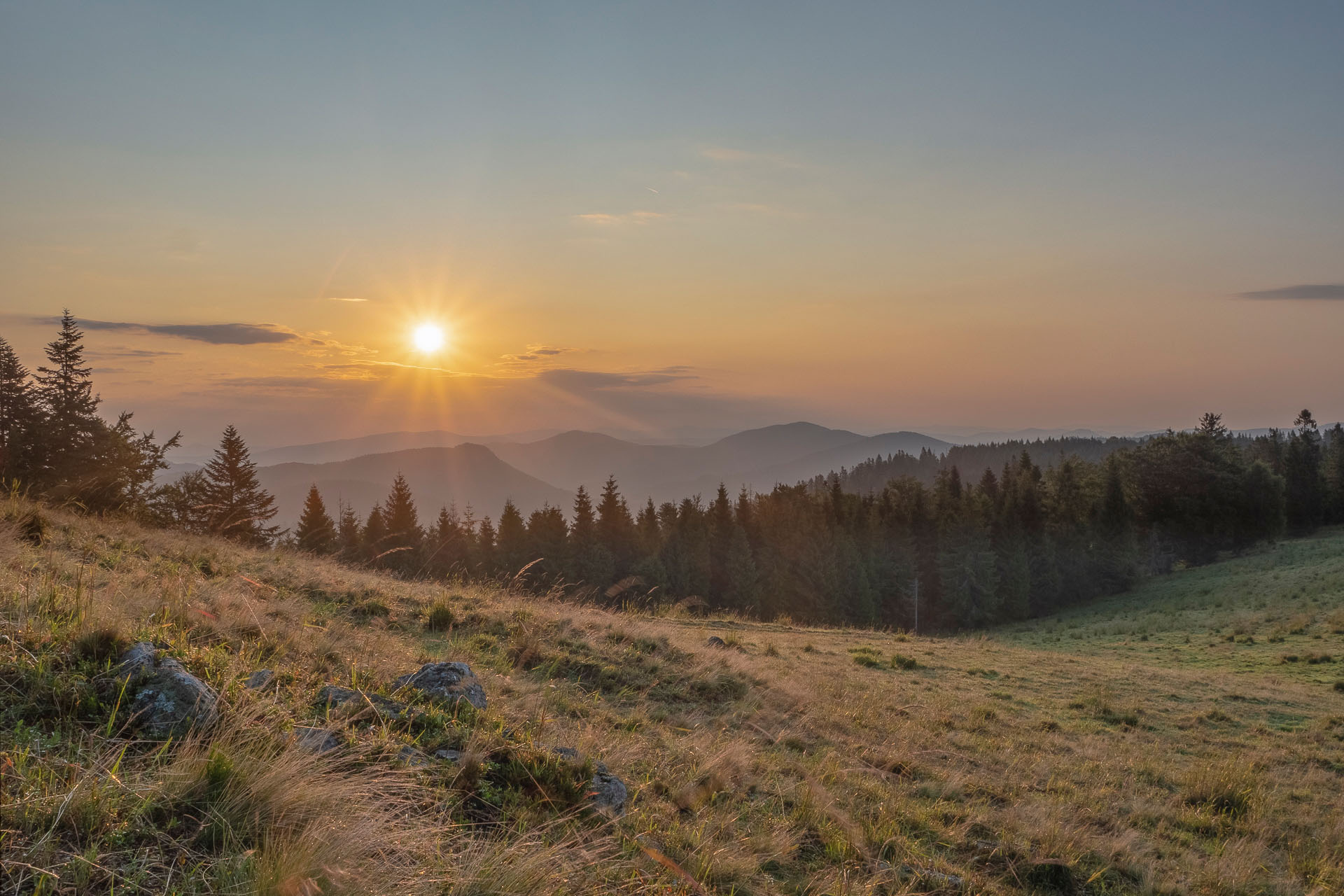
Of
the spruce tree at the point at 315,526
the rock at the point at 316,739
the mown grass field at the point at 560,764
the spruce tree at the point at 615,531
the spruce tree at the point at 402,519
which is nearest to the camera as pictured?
the mown grass field at the point at 560,764

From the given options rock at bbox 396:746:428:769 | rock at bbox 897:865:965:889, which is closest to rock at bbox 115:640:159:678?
rock at bbox 396:746:428:769

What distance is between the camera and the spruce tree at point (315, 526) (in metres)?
43.0

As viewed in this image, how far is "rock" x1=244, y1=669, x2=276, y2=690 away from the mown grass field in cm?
9

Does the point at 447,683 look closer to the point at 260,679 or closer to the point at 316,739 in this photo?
the point at 260,679

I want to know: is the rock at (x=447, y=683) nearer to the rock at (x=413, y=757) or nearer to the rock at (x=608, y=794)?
the rock at (x=413, y=757)

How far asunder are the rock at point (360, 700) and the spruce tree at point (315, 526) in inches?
1618

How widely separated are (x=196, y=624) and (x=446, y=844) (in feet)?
10.8

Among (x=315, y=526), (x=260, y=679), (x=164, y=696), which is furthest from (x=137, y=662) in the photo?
(x=315, y=526)

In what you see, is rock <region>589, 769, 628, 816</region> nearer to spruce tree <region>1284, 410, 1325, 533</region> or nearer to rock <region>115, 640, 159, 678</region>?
rock <region>115, 640, 159, 678</region>

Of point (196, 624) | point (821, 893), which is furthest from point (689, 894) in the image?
point (196, 624)

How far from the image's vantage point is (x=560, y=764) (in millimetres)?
4531

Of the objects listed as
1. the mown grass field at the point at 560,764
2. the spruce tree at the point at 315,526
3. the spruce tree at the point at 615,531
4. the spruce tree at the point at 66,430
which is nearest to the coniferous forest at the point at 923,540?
the spruce tree at the point at 615,531

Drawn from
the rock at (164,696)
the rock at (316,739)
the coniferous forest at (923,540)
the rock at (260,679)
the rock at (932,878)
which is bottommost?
the coniferous forest at (923,540)

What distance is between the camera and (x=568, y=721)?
6215mm
